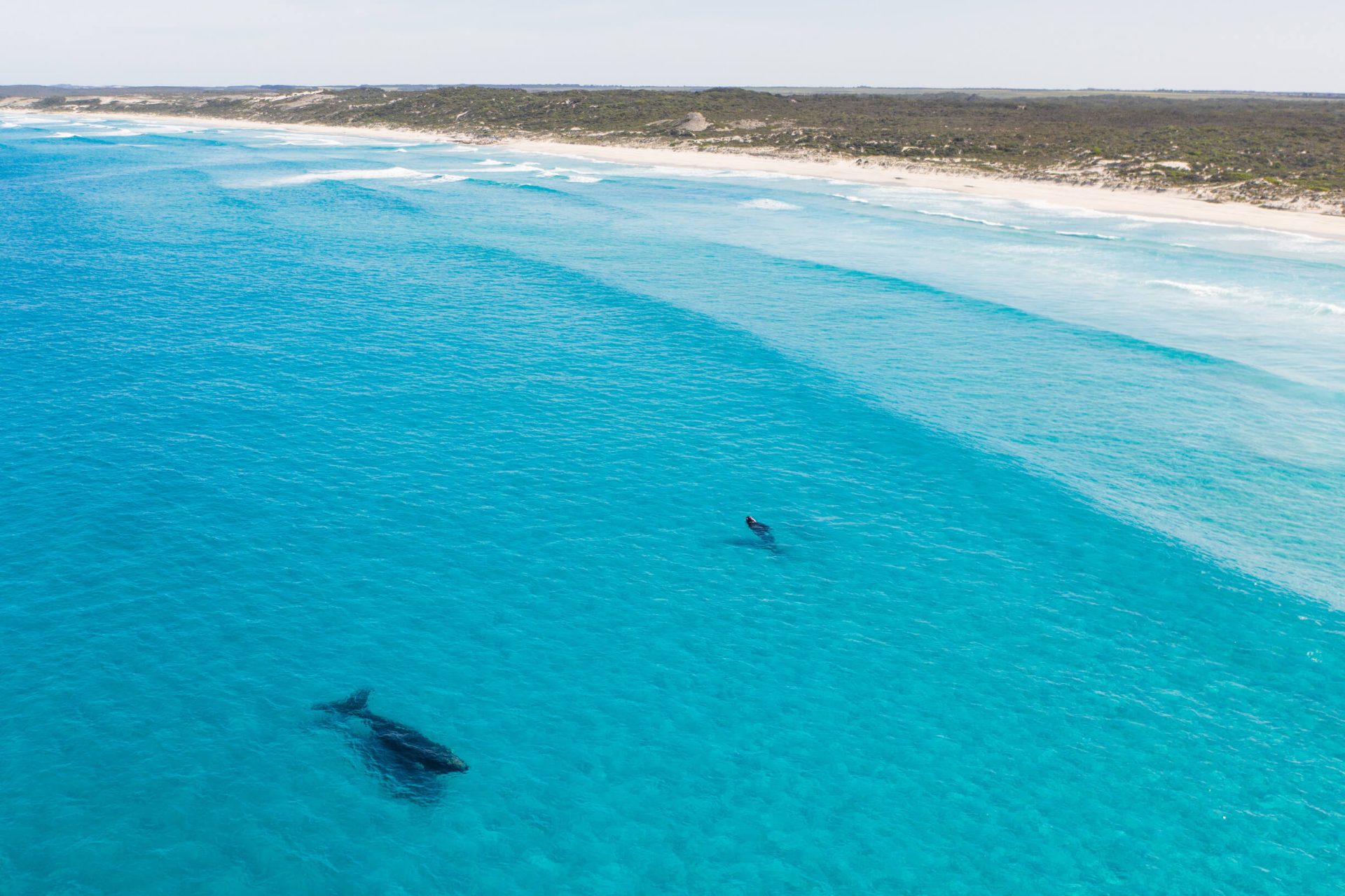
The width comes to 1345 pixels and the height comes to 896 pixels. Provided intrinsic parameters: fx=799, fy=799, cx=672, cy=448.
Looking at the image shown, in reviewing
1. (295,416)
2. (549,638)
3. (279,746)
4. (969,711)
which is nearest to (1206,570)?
(969,711)

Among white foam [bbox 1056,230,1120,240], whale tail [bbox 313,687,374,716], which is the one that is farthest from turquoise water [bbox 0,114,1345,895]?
white foam [bbox 1056,230,1120,240]

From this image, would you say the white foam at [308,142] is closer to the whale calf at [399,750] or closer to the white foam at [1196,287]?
the white foam at [1196,287]

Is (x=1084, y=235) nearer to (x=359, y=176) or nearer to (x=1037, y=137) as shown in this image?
(x=1037, y=137)

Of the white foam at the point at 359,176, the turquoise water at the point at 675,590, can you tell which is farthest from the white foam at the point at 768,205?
the white foam at the point at 359,176

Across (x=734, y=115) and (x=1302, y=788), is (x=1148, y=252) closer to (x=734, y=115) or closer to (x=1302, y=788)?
(x=1302, y=788)

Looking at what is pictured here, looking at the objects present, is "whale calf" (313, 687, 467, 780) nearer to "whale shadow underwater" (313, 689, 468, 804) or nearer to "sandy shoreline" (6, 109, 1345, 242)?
"whale shadow underwater" (313, 689, 468, 804)

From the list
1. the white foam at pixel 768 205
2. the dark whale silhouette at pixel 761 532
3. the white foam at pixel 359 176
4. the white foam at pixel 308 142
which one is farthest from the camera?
the white foam at pixel 308 142
